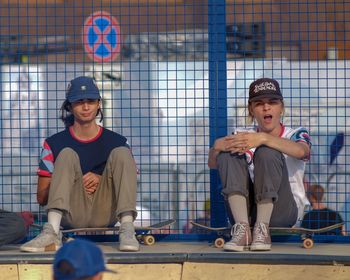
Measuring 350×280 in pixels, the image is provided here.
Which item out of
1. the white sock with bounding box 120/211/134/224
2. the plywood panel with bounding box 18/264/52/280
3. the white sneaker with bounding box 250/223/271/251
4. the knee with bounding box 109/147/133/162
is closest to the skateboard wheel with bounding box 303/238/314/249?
the white sneaker with bounding box 250/223/271/251

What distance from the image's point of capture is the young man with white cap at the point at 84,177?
7.06m

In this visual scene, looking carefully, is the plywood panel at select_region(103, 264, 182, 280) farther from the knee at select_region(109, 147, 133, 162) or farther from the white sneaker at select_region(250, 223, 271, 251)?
the knee at select_region(109, 147, 133, 162)

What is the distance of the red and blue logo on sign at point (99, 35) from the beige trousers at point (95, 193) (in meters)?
2.04

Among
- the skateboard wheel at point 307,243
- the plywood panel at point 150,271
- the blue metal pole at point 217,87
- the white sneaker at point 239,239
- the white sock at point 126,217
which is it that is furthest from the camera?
the blue metal pole at point 217,87

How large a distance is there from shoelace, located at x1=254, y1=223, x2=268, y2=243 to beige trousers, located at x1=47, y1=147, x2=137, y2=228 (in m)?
0.87

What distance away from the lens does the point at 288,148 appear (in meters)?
7.10

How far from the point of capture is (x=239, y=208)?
6.99m

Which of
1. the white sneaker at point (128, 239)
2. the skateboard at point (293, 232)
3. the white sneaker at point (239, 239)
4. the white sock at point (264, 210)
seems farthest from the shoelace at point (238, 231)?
the white sneaker at point (128, 239)

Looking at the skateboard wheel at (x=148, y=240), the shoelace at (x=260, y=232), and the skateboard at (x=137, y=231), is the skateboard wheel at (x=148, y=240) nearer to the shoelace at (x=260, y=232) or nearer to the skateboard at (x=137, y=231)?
the skateboard at (x=137, y=231)

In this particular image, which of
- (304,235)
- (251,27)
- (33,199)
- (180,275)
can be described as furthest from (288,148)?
(33,199)

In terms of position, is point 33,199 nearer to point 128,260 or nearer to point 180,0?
point 180,0

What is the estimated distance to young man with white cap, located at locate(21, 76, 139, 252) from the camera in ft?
23.2

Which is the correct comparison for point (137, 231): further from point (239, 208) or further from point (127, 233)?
point (239, 208)

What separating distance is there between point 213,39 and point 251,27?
0.94 meters
